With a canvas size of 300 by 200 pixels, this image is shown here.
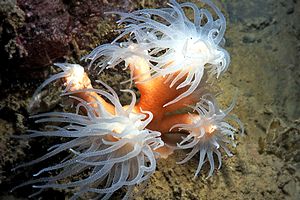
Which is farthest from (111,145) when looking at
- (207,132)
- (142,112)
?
(207,132)

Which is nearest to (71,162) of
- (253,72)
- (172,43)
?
(172,43)

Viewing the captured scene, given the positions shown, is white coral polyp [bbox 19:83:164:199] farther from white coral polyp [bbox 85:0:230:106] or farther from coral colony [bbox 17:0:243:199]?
white coral polyp [bbox 85:0:230:106]

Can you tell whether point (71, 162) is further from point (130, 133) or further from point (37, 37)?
point (37, 37)

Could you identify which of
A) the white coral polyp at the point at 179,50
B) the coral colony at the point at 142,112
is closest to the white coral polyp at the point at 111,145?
the coral colony at the point at 142,112

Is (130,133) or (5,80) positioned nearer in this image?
(130,133)

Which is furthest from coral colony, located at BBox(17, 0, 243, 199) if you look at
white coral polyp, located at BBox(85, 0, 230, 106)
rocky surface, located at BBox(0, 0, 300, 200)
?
rocky surface, located at BBox(0, 0, 300, 200)

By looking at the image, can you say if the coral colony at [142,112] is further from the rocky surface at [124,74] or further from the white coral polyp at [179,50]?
the rocky surface at [124,74]
